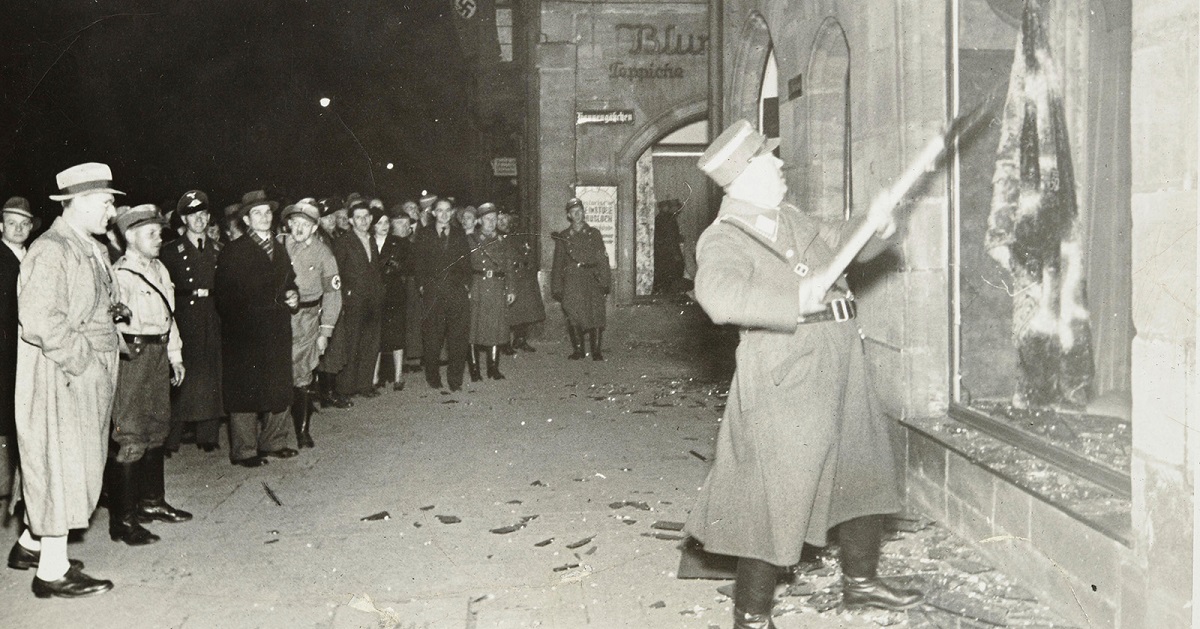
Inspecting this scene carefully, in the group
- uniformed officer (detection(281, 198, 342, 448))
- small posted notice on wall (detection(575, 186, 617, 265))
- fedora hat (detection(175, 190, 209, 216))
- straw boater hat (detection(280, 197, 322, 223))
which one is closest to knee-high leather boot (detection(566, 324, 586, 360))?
small posted notice on wall (detection(575, 186, 617, 265))

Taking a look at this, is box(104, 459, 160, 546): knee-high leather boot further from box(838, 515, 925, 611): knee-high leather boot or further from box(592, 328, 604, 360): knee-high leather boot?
box(592, 328, 604, 360): knee-high leather boot

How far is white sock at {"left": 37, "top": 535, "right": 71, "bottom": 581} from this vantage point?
16.8 ft

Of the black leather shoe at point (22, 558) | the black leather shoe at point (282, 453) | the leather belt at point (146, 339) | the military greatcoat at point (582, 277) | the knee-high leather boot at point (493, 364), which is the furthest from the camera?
the military greatcoat at point (582, 277)

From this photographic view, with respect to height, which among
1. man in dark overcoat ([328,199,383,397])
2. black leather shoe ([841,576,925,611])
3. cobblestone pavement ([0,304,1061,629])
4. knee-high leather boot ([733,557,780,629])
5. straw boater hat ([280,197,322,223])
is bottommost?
cobblestone pavement ([0,304,1061,629])

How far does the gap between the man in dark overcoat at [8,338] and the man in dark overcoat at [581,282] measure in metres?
8.62

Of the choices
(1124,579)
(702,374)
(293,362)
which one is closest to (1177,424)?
(1124,579)

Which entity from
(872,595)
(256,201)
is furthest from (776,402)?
(256,201)

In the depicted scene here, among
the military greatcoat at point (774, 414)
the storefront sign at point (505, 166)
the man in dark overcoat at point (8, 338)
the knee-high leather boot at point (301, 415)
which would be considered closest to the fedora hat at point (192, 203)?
the man in dark overcoat at point (8, 338)

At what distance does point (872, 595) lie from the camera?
15.1 feet

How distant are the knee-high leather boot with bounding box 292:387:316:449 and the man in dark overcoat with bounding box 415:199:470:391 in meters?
3.12

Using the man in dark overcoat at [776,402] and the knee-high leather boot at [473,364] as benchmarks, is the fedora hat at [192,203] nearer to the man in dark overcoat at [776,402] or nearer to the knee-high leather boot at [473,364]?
the knee-high leather boot at [473,364]

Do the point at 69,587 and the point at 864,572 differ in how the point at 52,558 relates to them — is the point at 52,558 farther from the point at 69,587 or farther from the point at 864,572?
the point at 864,572

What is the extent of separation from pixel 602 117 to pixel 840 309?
49.6 ft

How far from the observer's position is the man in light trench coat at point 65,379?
5.02 metres
